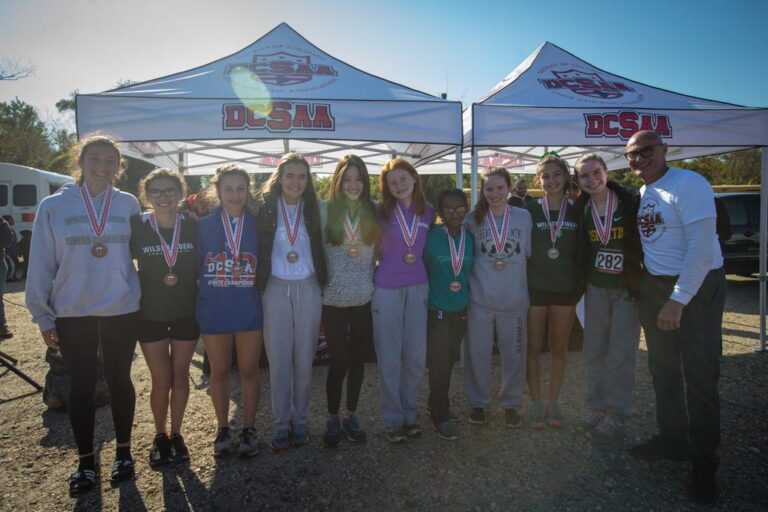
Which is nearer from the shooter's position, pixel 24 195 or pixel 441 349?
pixel 441 349

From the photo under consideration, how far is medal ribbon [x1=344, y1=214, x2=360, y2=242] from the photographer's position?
2787 mm

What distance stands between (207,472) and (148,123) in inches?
117

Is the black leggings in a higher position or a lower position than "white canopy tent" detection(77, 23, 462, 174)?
lower

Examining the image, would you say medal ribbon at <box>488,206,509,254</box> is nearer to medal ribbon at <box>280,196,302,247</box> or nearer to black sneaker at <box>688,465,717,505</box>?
medal ribbon at <box>280,196,302,247</box>

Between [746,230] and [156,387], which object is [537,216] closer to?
[156,387]

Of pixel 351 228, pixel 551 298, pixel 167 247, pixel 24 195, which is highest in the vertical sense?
pixel 24 195

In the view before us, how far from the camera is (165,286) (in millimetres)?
2564

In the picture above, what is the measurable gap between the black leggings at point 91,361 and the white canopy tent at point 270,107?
6.54 ft

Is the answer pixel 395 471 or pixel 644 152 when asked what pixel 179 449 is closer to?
pixel 395 471

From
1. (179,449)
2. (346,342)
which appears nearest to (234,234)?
(346,342)

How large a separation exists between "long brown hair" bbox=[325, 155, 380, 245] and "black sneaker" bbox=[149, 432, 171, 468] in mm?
1633

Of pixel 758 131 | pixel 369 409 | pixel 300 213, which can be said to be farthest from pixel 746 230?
pixel 300 213

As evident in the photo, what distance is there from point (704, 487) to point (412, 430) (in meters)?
1.64

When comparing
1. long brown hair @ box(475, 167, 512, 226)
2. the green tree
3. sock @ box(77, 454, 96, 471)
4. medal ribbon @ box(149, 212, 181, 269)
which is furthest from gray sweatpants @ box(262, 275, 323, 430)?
the green tree
